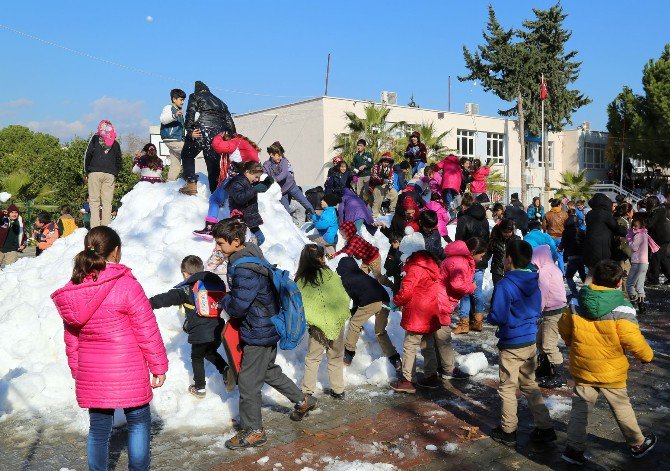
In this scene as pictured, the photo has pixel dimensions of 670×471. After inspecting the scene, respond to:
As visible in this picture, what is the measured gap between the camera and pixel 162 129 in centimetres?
1032

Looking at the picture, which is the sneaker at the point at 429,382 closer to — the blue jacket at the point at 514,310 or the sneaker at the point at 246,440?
the blue jacket at the point at 514,310

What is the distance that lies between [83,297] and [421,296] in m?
3.70

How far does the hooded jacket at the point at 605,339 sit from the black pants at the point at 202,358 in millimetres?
3302

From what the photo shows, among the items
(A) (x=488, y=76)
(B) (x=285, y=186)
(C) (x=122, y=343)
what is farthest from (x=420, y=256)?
(A) (x=488, y=76)

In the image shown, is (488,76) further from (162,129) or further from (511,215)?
(162,129)

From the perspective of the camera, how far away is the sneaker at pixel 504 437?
505 centimetres

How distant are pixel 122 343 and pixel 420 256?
3571mm

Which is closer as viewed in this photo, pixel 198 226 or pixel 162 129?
pixel 198 226

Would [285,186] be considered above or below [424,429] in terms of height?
above

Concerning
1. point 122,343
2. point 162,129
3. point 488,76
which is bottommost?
point 122,343

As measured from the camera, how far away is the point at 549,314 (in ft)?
21.3

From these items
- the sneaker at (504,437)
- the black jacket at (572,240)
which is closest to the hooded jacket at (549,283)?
the sneaker at (504,437)

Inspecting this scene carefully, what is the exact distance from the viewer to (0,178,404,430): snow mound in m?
5.95

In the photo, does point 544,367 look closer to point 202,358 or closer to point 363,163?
point 202,358
